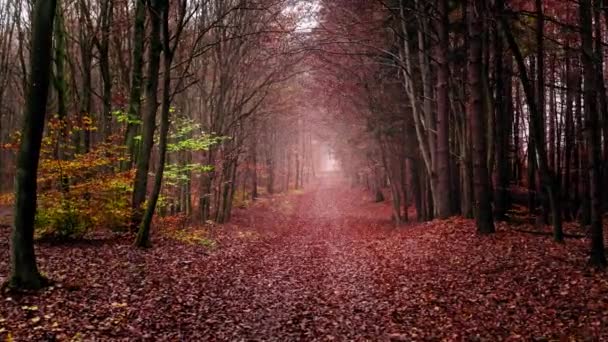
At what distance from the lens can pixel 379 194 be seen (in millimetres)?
34406

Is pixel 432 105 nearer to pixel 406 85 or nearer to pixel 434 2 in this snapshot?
pixel 406 85

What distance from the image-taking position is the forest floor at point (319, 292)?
6.65m

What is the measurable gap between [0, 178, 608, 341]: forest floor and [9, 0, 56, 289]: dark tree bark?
0.52 meters

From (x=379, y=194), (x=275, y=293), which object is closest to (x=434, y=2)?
(x=275, y=293)

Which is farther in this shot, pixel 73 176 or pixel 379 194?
pixel 379 194

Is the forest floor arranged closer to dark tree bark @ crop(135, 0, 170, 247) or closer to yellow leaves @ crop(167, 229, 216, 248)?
yellow leaves @ crop(167, 229, 216, 248)

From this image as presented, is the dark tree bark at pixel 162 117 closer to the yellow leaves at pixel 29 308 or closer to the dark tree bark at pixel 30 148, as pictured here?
the dark tree bark at pixel 30 148

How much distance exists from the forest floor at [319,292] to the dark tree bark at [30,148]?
1.72ft

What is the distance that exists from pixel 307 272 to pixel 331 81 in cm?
1298

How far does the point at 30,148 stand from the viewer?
7.36m

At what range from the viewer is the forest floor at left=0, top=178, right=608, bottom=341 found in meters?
6.65

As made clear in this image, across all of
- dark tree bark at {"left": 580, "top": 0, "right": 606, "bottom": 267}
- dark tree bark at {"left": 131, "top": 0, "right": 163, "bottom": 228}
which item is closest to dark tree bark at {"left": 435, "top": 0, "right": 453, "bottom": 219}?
dark tree bark at {"left": 580, "top": 0, "right": 606, "bottom": 267}

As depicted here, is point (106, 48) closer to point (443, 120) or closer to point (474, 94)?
point (443, 120)

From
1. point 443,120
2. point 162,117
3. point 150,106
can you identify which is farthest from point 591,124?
point 150,106
